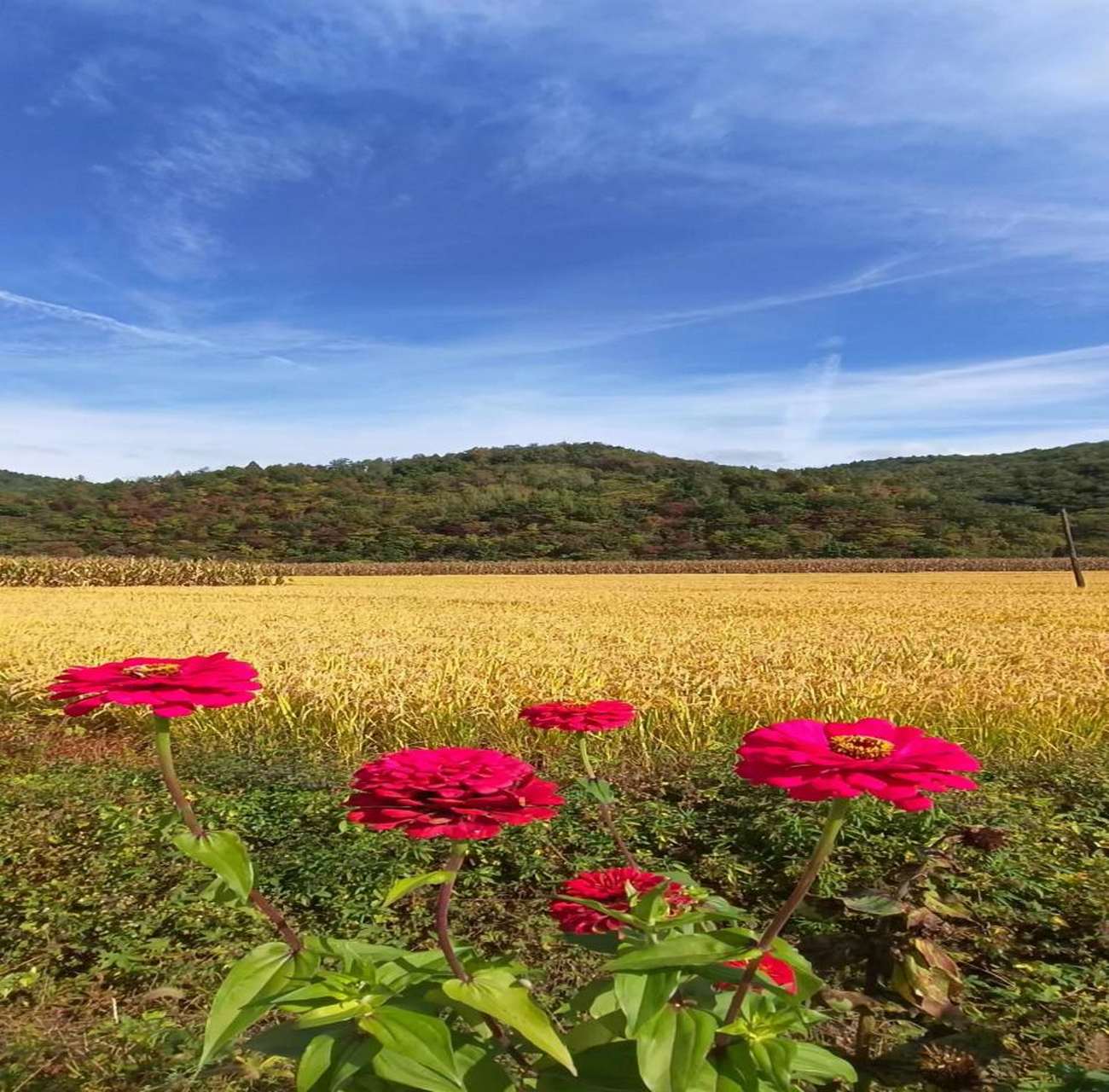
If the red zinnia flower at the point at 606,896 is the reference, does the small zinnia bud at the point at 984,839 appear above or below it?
below

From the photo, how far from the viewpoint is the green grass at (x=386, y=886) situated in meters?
2.48

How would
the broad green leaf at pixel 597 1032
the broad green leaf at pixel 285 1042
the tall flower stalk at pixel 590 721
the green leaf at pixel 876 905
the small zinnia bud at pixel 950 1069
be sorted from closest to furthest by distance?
the broad green leaf at pixel 285 1042, the broad green leaf at pixel 597 1032, the tall flower stalk at pixel 590 721, the small zinnia bud at pixel 950 1069, the green leaf at pixel 876 905

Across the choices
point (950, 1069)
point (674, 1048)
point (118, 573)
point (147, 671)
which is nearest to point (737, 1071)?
point (674, 1048)

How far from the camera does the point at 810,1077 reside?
1.45m

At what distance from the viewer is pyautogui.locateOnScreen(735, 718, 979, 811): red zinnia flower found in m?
1.09

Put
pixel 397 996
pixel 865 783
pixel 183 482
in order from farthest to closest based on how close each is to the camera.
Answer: pixel 183 482 < pixel 397 996 < pixel 865 783

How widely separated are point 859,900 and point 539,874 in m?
1.47

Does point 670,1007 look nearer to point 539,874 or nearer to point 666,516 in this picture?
point 539,874

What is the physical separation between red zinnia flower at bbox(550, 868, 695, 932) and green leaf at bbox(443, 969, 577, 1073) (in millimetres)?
403

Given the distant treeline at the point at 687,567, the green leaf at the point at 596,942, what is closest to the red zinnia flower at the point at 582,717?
the green leaf at the point at 596,942

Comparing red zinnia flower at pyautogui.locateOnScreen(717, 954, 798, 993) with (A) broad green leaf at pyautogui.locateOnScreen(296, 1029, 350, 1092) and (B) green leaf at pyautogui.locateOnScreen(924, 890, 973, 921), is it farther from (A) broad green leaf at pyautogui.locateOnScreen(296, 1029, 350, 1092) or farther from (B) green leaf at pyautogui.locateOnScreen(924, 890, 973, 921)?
(B) green leaf at pyautogui.locateOnScreen(924, 890, 973, 921)

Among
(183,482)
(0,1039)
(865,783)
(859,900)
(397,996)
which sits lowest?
(0,1039)

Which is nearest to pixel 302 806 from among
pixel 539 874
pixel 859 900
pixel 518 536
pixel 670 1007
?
pixel 539 874

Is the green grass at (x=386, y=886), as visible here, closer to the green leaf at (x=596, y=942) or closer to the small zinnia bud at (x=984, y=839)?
the small zinnia bud at (x=984, y=839)
